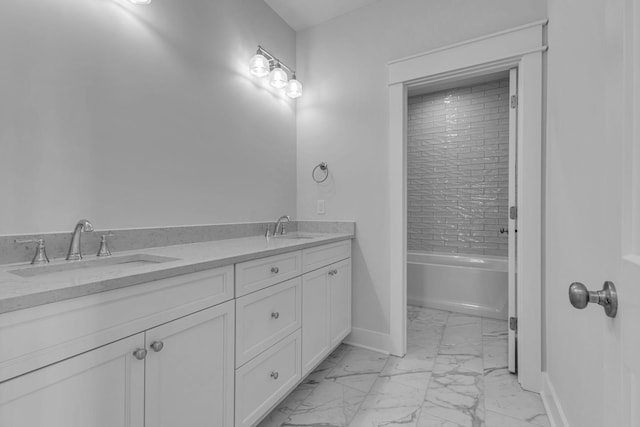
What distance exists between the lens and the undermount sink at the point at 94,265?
1000mm

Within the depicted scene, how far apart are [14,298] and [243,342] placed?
0.78 meters

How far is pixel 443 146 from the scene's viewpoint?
362 centimetres

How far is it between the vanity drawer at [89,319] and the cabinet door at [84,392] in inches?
1.1

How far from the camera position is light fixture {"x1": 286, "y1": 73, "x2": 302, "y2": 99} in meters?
2.35

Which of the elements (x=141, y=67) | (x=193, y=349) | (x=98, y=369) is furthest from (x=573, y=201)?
(x=141, y=67)

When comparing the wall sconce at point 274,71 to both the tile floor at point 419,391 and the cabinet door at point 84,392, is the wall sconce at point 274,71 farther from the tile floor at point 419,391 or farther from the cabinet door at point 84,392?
the tile floor at point 419,391

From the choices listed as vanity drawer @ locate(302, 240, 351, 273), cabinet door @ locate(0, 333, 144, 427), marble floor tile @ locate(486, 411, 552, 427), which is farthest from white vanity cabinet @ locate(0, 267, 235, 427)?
marble floor tile @ locate(486, 411, 552, 427)

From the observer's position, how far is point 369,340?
7.47 feet

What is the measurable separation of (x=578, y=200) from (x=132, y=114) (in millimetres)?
1956

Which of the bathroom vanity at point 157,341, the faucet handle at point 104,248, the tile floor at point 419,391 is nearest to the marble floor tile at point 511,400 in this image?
the tile floor at point 419,391

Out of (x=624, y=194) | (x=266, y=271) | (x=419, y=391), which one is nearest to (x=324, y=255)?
(x=266, y=271)

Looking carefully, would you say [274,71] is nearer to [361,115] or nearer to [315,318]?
[361,115]

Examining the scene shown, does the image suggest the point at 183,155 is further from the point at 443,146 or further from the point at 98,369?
the point at 443,146

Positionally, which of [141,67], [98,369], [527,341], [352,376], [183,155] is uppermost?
[141,67]
